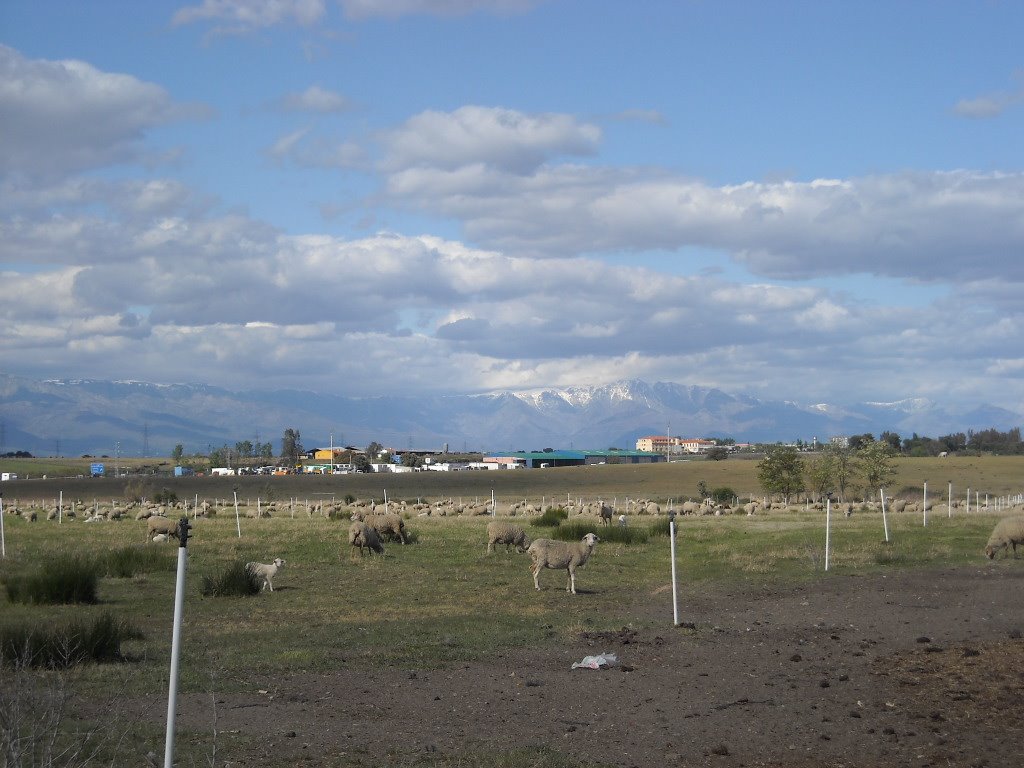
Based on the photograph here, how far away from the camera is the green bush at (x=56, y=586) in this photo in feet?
66.5

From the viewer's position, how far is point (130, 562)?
26.7 m

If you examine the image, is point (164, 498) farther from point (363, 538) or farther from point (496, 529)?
point (496, 529)

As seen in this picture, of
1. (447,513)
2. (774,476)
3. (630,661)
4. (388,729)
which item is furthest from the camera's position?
(774,476)

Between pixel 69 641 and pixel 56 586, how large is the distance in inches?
316

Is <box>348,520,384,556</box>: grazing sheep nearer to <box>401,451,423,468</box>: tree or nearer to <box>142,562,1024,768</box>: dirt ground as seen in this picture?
<box>142,562,1024,768</box>: dirt ground

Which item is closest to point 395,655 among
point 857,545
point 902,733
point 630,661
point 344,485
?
point 630,661

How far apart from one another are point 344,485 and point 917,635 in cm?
Result: 10180

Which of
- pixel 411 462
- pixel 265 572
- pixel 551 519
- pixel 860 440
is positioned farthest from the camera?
pixel 411 462

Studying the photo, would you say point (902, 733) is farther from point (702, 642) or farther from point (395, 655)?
point (395, 655)

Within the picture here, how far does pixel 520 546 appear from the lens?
3070cm

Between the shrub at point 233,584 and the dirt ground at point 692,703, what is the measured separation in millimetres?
7788

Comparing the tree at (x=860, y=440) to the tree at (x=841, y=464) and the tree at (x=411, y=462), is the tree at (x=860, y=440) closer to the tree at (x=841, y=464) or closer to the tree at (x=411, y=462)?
the tree at (x=841, y=464)

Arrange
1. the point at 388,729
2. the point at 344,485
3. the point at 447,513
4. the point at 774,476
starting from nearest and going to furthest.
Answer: the point at 388,729 → the point at 447,513 → the point at 774,476 → the point at 344,485

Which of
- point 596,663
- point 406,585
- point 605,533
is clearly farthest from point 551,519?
point 596,663
